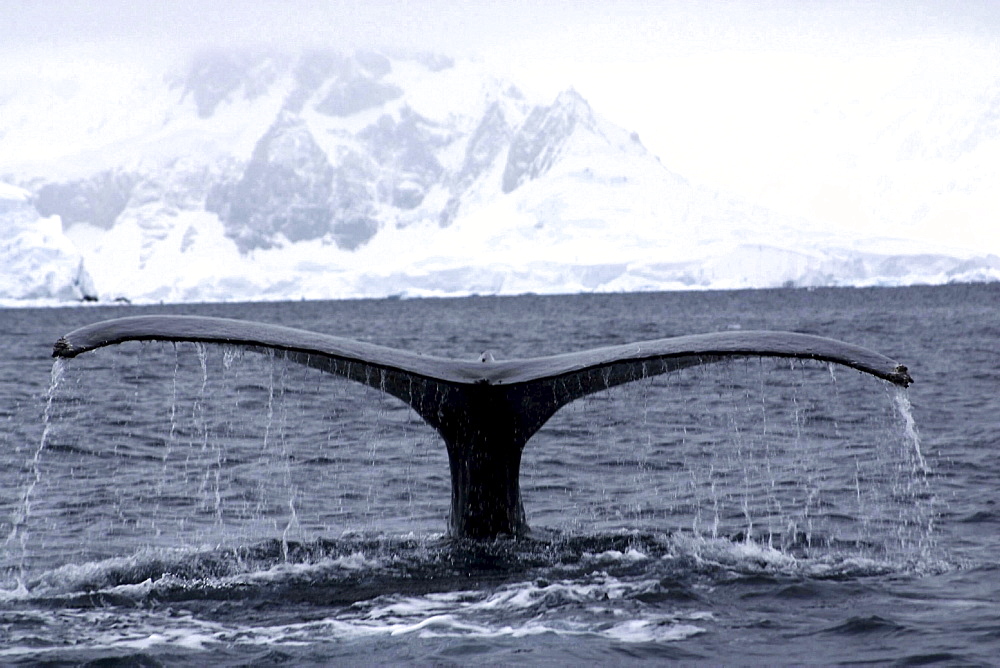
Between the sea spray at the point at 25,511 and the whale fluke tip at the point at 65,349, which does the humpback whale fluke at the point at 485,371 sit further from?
the sea spray at the point at 25,511

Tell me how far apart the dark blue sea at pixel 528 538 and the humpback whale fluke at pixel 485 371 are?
0.17 m

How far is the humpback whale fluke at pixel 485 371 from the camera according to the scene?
5.83 metres

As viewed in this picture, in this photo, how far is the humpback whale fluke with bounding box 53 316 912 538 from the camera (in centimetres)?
583

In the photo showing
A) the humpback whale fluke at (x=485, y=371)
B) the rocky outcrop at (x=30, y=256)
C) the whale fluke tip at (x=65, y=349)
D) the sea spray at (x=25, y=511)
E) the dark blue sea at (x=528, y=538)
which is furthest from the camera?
the rocky outcrop at (x=30, y=256)

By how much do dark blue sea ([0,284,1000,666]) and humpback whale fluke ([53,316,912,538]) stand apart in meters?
0.17

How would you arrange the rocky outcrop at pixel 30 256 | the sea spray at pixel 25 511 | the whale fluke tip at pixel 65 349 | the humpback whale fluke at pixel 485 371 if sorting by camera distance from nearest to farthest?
the whale fluke tip at pixel 65 349 < the humpback whale fluke at pixel 485 371 < the sea spray at pixel 25 511 < the rocky outcrop at pixel 30 256

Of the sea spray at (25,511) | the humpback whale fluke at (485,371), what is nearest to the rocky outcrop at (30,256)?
the sea spray at (25,511)

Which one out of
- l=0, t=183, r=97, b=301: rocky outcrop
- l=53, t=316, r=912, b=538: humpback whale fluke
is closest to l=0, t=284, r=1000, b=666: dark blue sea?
l=53, t=316, r=912, b=538: humpback whale fluke

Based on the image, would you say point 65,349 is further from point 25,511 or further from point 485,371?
point 25,511

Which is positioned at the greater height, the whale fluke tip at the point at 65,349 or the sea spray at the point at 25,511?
the whale fluke tip at the point at 65,349

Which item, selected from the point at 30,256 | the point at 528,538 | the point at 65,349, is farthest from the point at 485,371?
the point at 30,256

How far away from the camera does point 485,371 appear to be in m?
6.56

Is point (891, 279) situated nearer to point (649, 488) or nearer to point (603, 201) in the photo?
point (603, 201)

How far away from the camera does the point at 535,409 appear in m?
6.70
